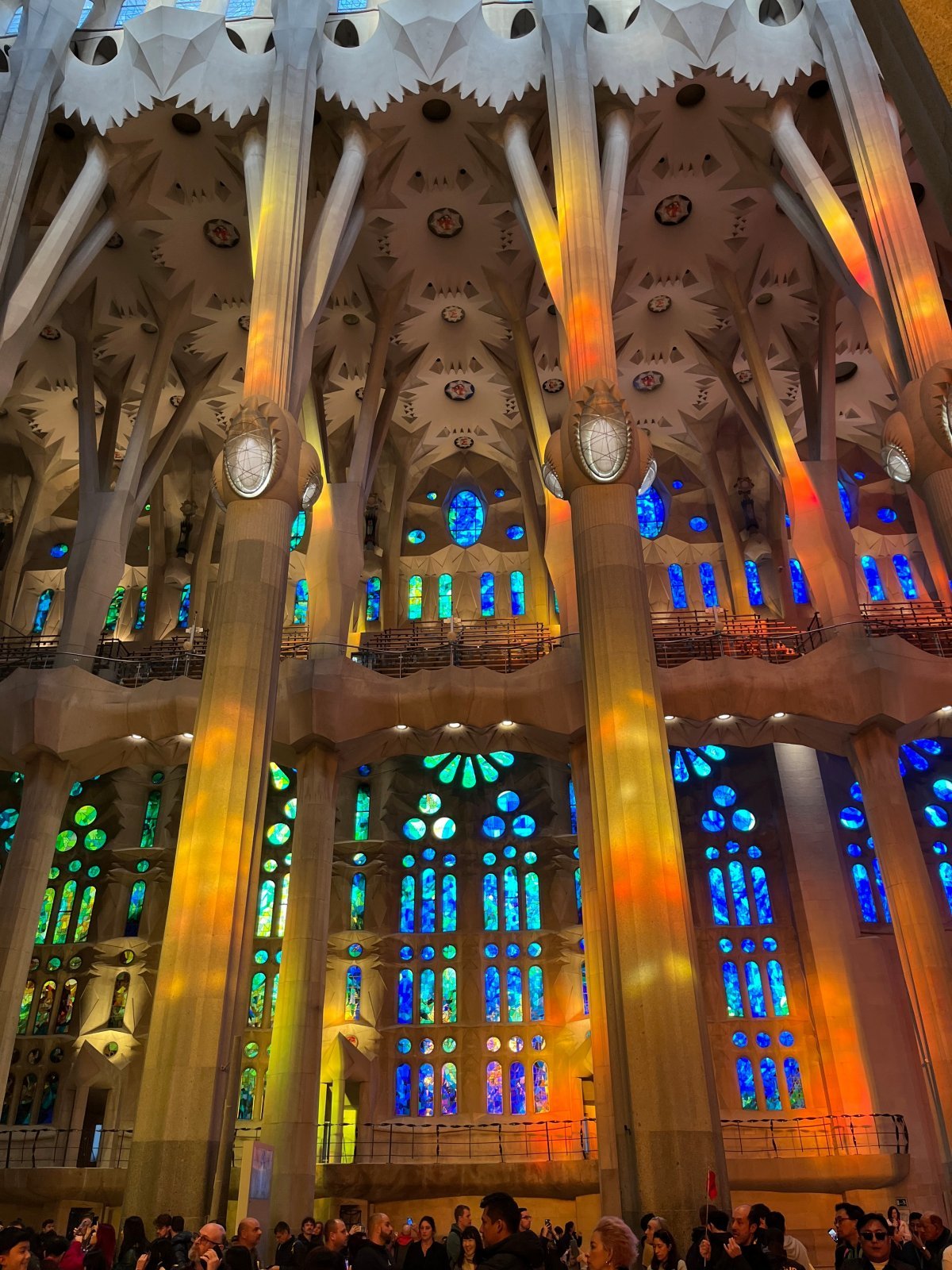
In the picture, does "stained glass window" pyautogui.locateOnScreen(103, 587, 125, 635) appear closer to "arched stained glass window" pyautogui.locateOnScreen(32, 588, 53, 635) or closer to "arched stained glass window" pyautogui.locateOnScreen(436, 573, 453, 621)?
"arched stained glass window" pyautogui.locateOnScreen(32, 588, 53, 635)

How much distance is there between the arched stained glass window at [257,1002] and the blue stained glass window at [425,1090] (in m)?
3.46

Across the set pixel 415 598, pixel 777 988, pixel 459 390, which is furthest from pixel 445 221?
pixel 777 988

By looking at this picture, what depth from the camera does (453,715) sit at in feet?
55.8

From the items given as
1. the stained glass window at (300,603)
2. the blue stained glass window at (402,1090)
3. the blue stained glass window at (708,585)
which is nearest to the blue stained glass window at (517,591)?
the blue stained glass window at (708,585)

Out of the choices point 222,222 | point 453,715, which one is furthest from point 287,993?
point 222,222

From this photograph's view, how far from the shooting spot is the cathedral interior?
12406 mm

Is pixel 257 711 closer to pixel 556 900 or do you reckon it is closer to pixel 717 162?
pixel 556 900

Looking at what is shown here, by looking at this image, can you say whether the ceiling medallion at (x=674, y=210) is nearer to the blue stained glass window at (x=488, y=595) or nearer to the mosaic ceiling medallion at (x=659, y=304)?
the mosaic ceiling medallion at (x=659, y=304)

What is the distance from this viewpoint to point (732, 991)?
2000 cm

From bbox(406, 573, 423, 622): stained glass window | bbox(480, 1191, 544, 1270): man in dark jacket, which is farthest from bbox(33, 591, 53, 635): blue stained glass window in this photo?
bbox(480, 1191, 544, 1270): man in dark jacket

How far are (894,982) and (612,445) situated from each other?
12.8m

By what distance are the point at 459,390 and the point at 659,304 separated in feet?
16.9

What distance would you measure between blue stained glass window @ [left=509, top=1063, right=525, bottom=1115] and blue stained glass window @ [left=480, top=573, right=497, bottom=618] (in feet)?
34.0

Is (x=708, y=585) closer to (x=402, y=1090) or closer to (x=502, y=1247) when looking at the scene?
(x=402, y=1090)
